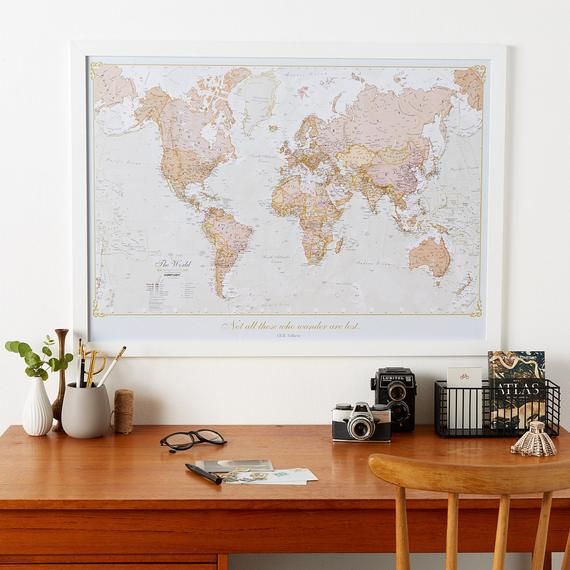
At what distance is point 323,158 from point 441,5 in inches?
22.8

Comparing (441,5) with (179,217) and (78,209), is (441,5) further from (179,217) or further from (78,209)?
(78,209)

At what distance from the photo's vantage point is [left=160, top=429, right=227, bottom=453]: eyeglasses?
6.69 feet

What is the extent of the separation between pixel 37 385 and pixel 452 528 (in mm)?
1287

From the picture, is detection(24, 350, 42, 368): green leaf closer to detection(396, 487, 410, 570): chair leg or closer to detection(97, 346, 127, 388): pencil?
detection(97, 346, 127, 388): pencil

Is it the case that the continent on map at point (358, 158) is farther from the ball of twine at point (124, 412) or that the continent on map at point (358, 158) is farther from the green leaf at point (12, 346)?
the green leaf at point (12, 346)

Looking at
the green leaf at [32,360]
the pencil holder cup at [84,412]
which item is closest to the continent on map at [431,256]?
the pencil holder cup at [84,412]

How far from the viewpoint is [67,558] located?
1691 millimetres

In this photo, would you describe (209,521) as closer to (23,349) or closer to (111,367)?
(111,367)

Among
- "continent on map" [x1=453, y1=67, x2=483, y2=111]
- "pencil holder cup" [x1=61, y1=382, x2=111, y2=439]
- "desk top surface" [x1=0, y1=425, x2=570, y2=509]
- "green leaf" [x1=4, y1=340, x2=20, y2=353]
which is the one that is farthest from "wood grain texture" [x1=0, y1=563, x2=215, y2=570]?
"continent on map" [x1=453, y1=67, x2=483, y2=111]

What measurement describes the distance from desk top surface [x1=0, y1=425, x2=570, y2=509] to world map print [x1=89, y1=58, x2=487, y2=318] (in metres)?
0.39

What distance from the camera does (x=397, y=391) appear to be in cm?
217

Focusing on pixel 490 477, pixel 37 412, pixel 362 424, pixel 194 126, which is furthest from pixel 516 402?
pixel 37 412

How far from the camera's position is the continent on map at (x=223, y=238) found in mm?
2260

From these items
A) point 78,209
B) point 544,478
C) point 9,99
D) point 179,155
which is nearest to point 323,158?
point 179,155
